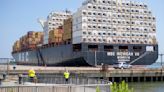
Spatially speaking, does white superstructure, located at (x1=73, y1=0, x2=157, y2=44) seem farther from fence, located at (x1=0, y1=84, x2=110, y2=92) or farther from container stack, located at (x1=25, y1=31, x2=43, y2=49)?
fence, located at (x1=0, y1=84, x2=110, y2=92)

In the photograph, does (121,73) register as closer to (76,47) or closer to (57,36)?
(76,47)

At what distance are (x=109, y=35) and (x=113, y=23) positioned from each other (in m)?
2.72

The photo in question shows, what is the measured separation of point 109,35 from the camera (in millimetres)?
71125

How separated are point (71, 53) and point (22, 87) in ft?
188

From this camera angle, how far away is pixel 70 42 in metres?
74.0

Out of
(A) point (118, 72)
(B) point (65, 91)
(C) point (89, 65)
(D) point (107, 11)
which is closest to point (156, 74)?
(A) point (118, 72)

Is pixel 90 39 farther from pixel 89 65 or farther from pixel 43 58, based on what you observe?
pixel 43 58

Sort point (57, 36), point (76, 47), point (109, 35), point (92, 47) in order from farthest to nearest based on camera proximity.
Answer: point (57, 36), point (109, 35), point (76, 47), point (92, 47)

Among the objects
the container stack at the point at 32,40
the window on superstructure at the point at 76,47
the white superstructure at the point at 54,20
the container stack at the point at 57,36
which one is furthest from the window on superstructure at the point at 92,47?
the container stack at the point at 32,40

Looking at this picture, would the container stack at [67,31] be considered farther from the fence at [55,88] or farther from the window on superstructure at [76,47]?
the fence at [55,88]

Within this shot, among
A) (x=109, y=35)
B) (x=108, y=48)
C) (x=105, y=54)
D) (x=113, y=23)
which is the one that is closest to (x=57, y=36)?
(x=109, y=35)

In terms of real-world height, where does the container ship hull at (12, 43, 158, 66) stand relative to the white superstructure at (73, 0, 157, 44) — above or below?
below

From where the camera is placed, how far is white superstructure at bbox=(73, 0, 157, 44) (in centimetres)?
6956

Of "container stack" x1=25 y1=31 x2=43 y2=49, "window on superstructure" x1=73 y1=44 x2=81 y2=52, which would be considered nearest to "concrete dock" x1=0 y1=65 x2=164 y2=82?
"window on superstructure" x1=73 y1=44 x2=81 y2=52
